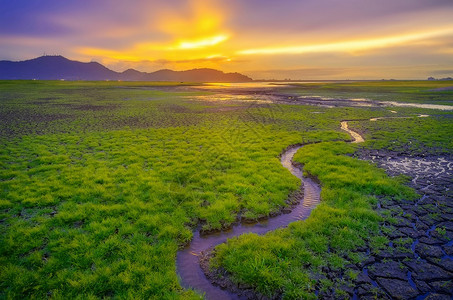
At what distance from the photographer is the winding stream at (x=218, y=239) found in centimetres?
762

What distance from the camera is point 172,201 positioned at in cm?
1226

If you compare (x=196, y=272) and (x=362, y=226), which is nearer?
(x=196, y=272)

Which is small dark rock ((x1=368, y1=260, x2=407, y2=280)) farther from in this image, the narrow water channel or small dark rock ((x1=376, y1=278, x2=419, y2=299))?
the narrow water channel

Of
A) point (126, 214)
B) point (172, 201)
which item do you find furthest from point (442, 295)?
point (126, 214)

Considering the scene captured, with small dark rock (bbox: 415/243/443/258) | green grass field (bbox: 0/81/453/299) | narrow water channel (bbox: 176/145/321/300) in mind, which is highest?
green grass field (bbox: 0/81/453/299)

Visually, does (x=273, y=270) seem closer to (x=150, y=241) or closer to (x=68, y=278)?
(x=150, y=241)

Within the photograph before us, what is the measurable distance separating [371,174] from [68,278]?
17.3 metres

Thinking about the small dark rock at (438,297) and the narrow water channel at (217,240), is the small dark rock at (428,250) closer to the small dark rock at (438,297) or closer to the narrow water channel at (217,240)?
the small dark rock at (438,297)

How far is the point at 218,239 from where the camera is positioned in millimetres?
9961

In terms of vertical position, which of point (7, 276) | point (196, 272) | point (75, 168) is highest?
point (75, 168)

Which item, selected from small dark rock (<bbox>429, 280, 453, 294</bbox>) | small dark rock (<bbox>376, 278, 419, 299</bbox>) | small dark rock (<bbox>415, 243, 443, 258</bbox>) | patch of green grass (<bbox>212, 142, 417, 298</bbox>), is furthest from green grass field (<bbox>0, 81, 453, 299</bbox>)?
small dark rock (<bbox>429, 280, 453, 294</bbox>)

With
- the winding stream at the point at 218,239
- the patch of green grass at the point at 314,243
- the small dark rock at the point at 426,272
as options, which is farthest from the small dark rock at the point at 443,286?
the winding stream at the point at 218,239

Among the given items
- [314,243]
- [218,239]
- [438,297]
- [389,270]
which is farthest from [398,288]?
[218,239]

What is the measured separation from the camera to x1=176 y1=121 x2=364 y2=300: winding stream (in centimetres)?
762
